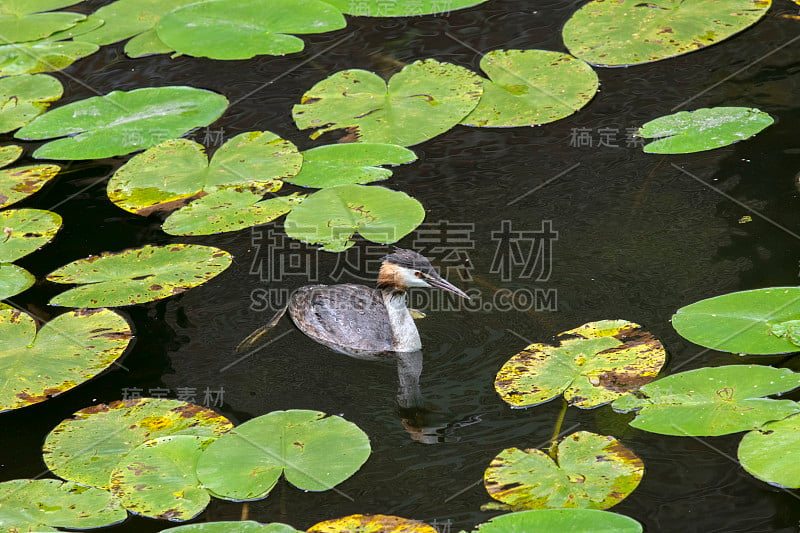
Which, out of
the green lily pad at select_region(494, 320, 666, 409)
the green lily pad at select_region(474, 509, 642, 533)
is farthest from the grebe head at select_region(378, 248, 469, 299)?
the green lily pad at select_region(474, 509, 642, 533)

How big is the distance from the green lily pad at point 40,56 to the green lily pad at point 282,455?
575 cm

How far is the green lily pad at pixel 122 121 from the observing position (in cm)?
764

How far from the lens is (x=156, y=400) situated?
17.1 feet

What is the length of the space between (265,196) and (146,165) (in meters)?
1.15

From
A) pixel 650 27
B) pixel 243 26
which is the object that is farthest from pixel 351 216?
pixel 650 27

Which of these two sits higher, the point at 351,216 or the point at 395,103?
the point at 395,103

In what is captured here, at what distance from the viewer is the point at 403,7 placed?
29.8ft

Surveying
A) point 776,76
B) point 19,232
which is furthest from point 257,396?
point 776,76

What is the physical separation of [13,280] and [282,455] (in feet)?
9.33

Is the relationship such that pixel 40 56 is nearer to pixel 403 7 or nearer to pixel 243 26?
pixel 243 26

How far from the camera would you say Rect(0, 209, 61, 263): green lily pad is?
21.6 feet

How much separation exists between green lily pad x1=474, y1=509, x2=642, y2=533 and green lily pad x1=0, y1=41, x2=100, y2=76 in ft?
23.1

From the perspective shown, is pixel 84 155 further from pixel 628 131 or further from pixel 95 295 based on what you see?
pixel 628 131

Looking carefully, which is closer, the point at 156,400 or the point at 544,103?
the point at 156,400
